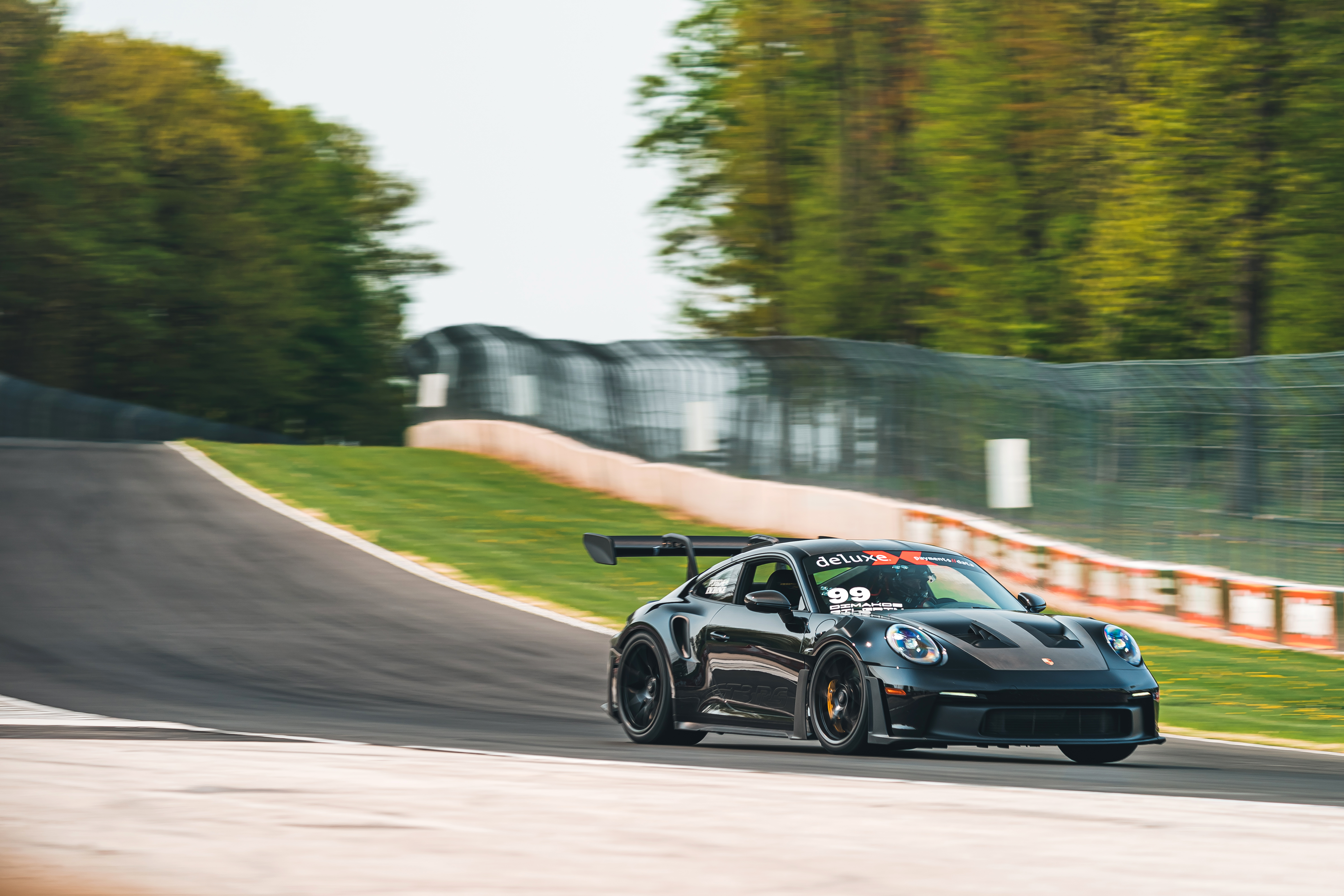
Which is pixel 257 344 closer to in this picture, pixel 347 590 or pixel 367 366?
pixel 367 366

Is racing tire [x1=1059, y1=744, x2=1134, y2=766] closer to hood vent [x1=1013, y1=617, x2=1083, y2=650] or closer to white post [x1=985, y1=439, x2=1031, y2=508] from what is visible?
hood vent [x1=1013, y1=617, x2=1083, y2=650]

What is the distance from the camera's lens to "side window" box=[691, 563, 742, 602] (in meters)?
10.2

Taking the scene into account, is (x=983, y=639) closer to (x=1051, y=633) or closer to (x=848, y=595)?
(x=1051, y=633)

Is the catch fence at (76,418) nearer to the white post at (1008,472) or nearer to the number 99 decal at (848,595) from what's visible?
the white post at (1008,472)

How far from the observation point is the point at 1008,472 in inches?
Result: 809

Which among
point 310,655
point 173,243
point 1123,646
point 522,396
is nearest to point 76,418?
point 522,396

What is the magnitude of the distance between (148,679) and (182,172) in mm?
51301

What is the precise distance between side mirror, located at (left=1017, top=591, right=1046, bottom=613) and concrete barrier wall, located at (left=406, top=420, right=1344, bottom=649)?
725 cm

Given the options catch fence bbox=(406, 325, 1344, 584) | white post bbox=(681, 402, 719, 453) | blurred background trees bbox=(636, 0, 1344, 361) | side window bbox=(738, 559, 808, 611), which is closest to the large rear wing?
side window bbox=(738, 559, 808, 611)

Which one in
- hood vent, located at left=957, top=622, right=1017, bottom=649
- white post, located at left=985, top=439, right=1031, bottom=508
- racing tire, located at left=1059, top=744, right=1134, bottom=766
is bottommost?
racing tire, located at left=1059, top=744, right=1134, bottom=766

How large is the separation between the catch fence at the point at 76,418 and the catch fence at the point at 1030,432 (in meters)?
16.5

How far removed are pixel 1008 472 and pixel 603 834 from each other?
1534cm

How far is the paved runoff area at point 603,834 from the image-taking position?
4988 mm

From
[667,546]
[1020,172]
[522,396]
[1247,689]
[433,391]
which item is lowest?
[1247,689]
